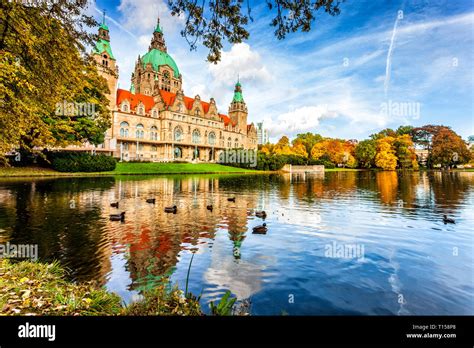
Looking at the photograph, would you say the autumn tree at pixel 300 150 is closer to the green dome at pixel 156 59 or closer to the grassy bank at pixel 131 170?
the grassy bank at pixel 131 170

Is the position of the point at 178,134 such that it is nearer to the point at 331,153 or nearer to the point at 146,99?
the point at 146,99

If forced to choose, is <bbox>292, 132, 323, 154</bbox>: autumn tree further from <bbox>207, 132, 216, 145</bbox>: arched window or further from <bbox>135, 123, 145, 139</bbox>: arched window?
<bbox>135, 123, 145, 139</bbox>: arched window

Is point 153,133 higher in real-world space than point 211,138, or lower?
lower

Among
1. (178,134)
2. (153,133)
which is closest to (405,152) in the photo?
(178,134)

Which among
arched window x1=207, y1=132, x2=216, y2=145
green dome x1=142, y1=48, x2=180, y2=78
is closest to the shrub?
arched window x1=207, y1=132, x2=216, y2=145

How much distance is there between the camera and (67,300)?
4.20 meters

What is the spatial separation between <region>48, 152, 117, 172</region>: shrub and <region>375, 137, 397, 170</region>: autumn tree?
74593mm

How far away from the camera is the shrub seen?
1436 inches

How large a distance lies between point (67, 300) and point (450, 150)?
9878cm

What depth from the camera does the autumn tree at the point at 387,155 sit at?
255 ft
